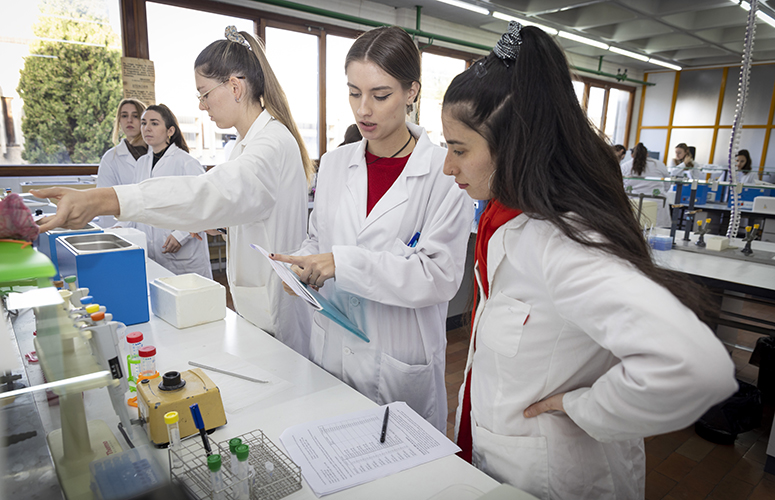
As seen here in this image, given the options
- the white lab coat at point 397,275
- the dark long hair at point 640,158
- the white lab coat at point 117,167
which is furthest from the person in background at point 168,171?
the dark long hair at point 640,158

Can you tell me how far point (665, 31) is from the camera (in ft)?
24.3

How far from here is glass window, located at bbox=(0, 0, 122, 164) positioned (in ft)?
14.5

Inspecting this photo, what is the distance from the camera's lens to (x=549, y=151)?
856mm

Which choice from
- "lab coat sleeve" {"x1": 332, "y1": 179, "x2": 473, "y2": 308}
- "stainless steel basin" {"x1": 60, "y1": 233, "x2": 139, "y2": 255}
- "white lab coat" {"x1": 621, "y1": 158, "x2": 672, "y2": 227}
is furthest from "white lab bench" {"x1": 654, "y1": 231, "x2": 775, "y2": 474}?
"stainless steel basin" {"x1": 60, "y1": 233, "x2": 139, "y2": 255}

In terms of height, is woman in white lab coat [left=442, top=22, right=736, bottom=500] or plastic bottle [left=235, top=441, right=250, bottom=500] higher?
woman in white lab coat [left=442, top=22, right=736, bottom=500]

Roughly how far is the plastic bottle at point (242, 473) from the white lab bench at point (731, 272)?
2021 mm

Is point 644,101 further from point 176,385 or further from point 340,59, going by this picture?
point 176,385

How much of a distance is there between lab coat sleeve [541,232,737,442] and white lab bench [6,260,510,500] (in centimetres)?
32

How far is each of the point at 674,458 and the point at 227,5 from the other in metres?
5.87

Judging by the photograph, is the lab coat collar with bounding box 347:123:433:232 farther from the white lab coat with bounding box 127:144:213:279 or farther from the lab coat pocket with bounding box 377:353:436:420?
the white lab coat with bounding box 127:144:213:279

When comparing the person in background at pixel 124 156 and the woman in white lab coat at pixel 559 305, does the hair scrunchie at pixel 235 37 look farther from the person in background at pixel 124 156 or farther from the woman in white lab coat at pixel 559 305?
the person in background at pixel 124 156

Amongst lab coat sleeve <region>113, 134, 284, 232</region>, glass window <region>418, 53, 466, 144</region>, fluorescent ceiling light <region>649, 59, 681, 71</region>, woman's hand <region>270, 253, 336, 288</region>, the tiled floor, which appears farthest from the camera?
fluorescent ceiling light <region>649, 59, 681, 71</region>

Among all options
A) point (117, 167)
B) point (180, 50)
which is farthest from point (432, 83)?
point (117, 167)

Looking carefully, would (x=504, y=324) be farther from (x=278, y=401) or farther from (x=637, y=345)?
(x=278, y=401)
